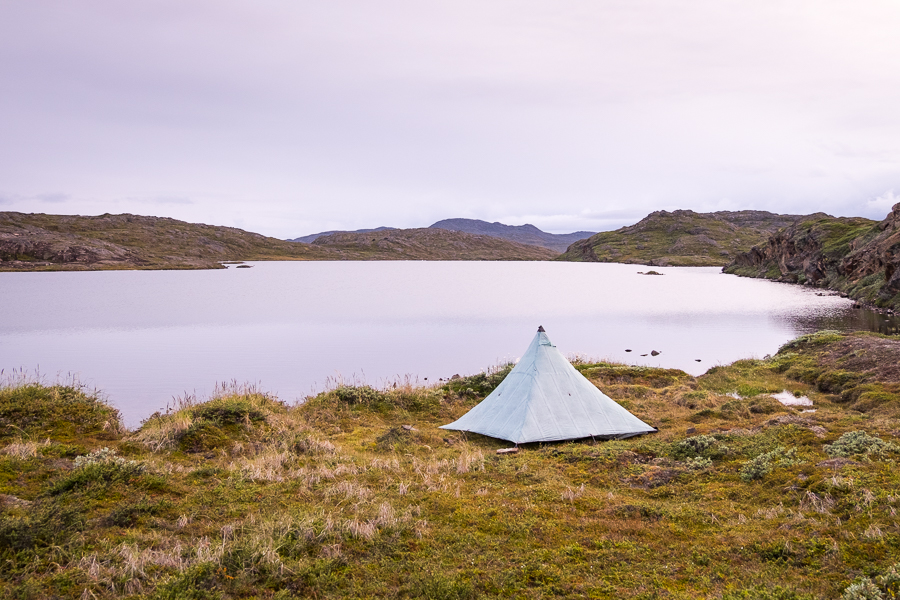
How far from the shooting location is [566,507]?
1068 centimetres

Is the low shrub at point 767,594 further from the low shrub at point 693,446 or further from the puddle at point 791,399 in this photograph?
the puddle at point 791,399

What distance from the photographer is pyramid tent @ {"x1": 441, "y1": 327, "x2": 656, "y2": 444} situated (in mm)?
17484

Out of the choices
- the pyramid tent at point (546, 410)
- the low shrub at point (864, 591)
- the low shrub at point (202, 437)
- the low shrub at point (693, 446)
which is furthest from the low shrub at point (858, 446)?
the low shrub at point (202, 437)

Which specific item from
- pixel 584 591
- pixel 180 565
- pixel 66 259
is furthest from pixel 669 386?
pixel 66 259

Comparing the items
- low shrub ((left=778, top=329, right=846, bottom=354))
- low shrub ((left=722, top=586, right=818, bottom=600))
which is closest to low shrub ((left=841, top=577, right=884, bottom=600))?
low shrub ((left=722, top=586, right=818, bottom=600))

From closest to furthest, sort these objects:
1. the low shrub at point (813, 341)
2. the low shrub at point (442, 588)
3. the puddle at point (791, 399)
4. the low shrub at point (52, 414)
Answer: the low shrub at point (442, 588) < the low shrub at point (52, 414) < the puddle at point (791, 399) < the low shrub at point (813, 341)

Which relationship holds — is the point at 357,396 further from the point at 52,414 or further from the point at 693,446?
the point at 693,446

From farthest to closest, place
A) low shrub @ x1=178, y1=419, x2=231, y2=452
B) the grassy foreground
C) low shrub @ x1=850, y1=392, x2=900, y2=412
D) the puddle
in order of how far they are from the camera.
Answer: the puddle → low shrub @ x1=850, y1=392, x2=900, y2=412 → low shrub @ x1=178, y1=419, x2=231, y2=452 → the grassy foreground

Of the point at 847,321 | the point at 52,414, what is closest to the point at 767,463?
the point at 52,414

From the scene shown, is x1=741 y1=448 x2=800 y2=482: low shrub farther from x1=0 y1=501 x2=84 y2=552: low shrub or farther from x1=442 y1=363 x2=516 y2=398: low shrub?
x1=442 y1=363 x2=516 y2=398: low shrub

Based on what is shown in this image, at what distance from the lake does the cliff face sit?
16.1 ft

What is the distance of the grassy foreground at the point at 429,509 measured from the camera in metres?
7.50

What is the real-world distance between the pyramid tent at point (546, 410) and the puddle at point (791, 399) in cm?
902

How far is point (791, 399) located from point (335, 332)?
3413cm
